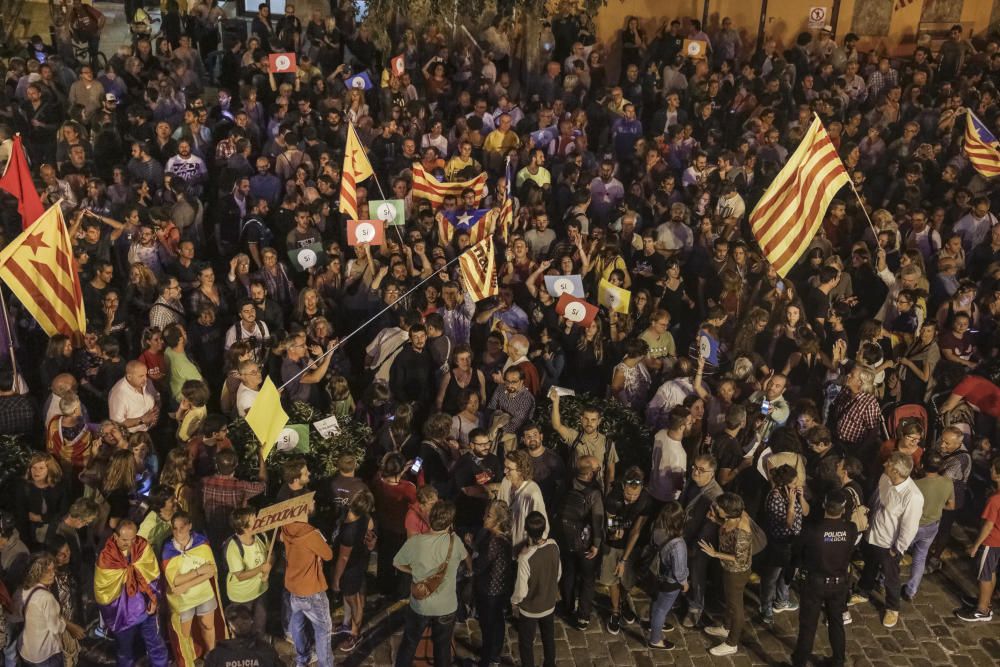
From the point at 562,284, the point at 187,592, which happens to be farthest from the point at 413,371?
the point at 187,592

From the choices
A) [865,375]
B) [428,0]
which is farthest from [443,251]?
[428,0]

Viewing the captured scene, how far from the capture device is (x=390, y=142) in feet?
50.8

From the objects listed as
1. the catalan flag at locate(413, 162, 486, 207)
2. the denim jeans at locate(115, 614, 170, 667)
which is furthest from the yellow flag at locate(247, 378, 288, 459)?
the catalan flag at locate(413, 162, 486, 207)

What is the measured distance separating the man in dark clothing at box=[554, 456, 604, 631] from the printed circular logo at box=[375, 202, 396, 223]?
4.89m

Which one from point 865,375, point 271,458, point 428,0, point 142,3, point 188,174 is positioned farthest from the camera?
point 142,3

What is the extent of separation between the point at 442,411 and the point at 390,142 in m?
6.18

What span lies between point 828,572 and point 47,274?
7.46 meters

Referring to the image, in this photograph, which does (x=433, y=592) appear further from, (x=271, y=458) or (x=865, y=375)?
(x=865, y=375)

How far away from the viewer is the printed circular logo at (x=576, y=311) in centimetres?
1118

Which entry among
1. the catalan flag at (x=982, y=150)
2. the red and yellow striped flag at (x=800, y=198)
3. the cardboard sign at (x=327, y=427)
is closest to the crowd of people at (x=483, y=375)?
the cardboard sign at (x=327, y=427)

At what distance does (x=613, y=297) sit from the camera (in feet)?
38.5

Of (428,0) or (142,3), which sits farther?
(142,3)

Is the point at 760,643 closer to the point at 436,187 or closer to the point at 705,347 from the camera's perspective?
the point at 705,347

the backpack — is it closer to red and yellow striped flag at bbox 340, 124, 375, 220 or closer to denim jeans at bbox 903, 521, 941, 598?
denim jeans at bbox 903, 521, 941, 598
